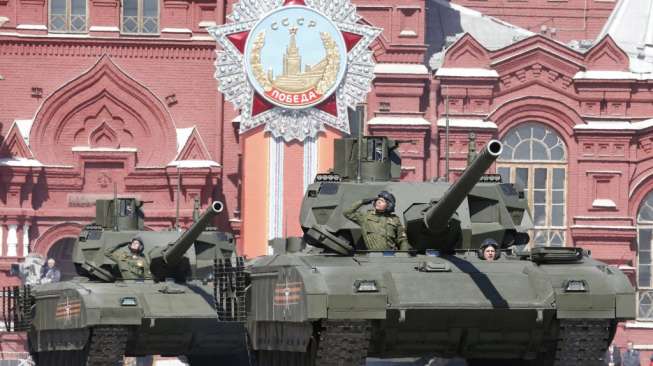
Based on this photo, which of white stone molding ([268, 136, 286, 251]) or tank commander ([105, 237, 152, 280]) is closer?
tank commander ([105, 237, 152, 280])

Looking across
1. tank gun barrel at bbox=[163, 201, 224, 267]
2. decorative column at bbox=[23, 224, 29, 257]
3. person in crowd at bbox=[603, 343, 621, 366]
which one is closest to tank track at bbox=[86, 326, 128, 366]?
tank gun barrel at bbox=[163, 201, 224, 267]

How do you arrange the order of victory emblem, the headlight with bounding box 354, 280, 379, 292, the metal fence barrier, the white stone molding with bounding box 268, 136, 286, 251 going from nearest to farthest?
1. the headlight with bounding box 354, 280, 379, 292
2. the metal fence barrier
3. the order of victory emblem
4. the white stone molding with bounding box 268, 136, 286, 251

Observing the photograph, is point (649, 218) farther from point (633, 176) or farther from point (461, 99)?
point (461, 99)

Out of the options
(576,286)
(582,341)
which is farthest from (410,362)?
(576,286)

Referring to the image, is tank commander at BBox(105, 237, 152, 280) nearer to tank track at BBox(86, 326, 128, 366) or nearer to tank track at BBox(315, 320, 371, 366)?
tank track at BBox(86, 326, 128, 366)

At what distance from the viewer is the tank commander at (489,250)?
810 inches

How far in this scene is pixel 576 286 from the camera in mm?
19422

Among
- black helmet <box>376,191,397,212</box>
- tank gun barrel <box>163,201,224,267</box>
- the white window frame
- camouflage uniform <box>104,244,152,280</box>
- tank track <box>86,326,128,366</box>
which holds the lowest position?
tank track <box>86,326,128,366</box>

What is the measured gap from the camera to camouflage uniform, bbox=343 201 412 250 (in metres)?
20.9

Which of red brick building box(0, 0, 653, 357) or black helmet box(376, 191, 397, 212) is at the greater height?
red brick building box(0, 0, 653, 357)

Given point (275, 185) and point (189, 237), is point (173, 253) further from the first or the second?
point (275, 185)

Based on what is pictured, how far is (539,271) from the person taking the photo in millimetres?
19812

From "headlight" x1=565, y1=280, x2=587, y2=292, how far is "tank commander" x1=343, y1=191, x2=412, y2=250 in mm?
2012

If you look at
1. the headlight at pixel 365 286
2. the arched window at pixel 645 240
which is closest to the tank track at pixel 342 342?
the headlight at pixel 365 286
